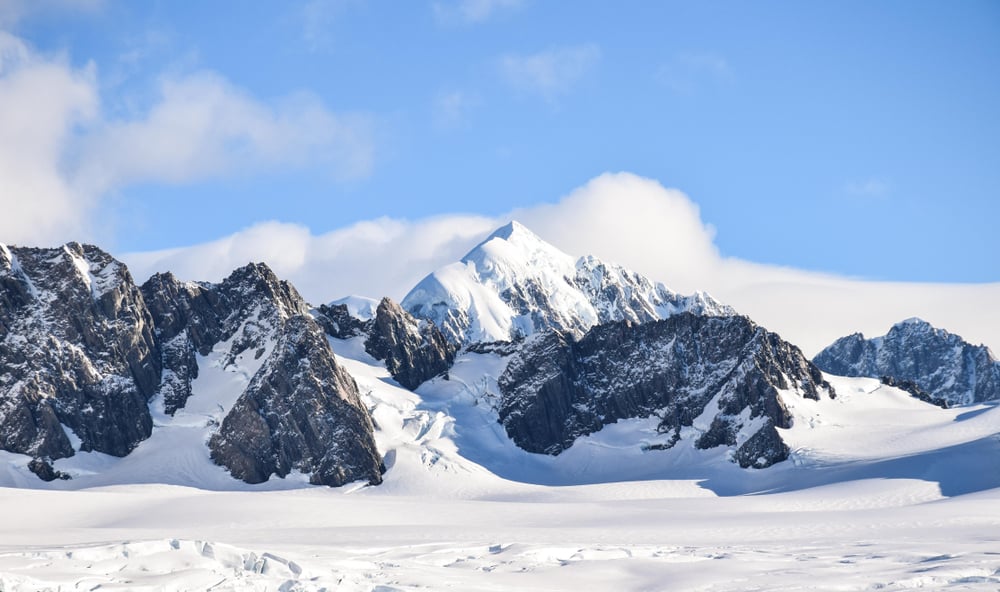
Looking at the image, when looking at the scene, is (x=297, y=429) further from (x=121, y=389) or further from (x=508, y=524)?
(x=508, y=524)

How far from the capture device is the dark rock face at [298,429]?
187750 millimetres

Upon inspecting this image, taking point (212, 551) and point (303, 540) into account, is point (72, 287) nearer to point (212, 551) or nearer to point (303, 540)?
point (303, 540)

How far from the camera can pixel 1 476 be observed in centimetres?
17138

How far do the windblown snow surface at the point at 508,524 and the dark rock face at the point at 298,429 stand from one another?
11.4 feet

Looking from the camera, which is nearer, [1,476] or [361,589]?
[361,589]

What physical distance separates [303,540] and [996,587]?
64.5 m

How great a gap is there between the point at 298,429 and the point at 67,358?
40.5m

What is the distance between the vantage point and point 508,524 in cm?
13325

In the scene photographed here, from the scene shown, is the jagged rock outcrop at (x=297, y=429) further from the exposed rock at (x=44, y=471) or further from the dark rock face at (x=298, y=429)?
the exposed rock at (x=44, y=471)

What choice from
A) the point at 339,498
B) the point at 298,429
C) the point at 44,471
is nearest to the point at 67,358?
the point at 44,471

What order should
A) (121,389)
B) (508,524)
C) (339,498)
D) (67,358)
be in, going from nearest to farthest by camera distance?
(508,524) → (339,498) → (67,358) → (121,389)

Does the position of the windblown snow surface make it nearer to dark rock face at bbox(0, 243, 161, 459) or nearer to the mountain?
the mountain

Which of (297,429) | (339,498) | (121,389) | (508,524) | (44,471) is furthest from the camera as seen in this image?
(121,389)

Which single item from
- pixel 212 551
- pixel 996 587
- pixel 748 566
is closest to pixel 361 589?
pixel 212 551
